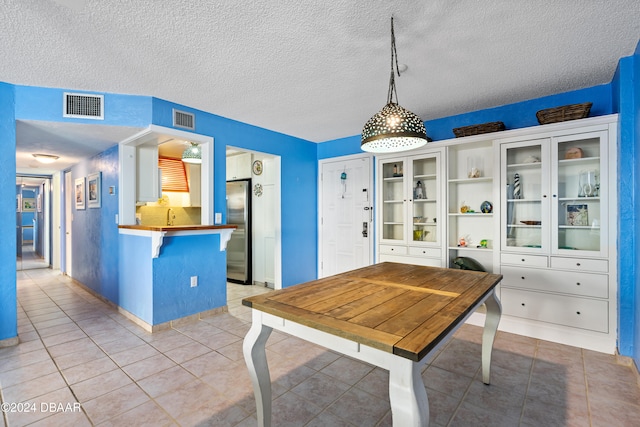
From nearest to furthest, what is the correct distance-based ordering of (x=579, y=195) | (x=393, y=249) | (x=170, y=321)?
(x=579, y=195) → (x=170, y=321) → (x=393, y=249)

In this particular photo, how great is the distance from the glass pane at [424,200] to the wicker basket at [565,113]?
1.18 metres

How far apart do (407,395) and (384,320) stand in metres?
0.30

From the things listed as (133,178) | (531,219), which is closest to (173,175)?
(133,178)

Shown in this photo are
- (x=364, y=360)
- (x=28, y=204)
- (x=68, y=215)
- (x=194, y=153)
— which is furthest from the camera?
(x=28, y=204)

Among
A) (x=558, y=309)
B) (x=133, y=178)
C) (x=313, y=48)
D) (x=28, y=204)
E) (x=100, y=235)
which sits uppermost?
(x=313, y=48)

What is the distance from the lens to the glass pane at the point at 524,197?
10.1 ft

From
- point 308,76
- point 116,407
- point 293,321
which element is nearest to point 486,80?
point 308,76

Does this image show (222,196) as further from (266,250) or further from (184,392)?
(184,392)

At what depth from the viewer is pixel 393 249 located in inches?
156

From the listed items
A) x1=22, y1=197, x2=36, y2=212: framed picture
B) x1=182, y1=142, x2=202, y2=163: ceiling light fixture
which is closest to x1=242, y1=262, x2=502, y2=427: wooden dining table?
x1=182, y1=142, x2=202, y2=163: ceiling light fixture

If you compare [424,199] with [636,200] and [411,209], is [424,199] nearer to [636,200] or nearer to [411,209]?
[411,209]

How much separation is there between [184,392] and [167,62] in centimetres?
246

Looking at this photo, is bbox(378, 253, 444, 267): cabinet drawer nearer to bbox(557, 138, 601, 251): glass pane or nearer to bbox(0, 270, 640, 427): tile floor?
bbox(0, 270, 640, 427): tile floor

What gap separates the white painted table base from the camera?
107 cm
